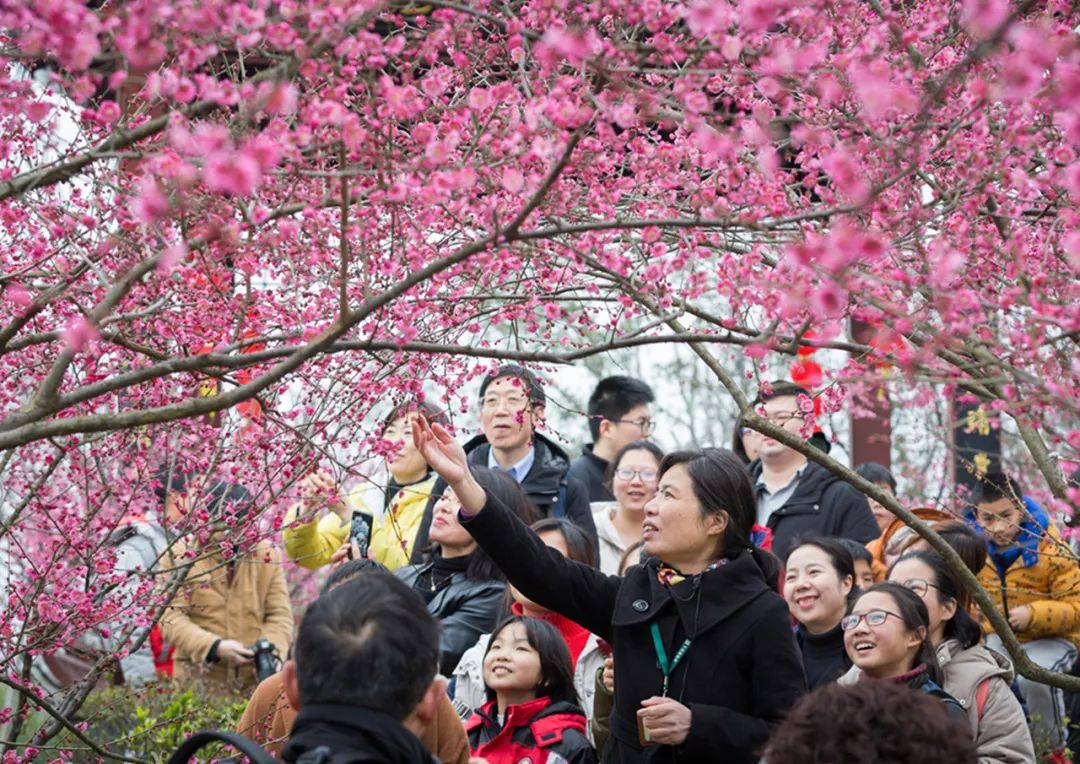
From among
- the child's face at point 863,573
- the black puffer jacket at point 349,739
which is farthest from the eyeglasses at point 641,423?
the black puffer jacket at point 349,739

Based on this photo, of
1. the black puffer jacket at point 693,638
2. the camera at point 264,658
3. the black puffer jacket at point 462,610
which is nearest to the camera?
the black puffer jacket at point 693,638

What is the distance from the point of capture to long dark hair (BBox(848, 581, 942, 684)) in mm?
4535

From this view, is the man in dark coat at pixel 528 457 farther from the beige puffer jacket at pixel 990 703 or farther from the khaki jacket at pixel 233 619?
the beige puffer jacket at pixel 990 703

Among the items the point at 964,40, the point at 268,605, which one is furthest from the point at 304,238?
the point at 268,605

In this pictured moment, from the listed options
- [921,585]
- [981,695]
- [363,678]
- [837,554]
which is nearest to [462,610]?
[837,554]

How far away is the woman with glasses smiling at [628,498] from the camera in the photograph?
6.23m

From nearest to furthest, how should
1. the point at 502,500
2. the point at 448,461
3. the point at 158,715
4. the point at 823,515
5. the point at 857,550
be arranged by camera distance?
1. the point at 448,461
2. the point at 502,500
3. the point at 857,550
4. the point at 823,515
5. the point at 158,715

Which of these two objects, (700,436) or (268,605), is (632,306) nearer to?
(268,605)

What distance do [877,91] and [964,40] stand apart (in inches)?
104

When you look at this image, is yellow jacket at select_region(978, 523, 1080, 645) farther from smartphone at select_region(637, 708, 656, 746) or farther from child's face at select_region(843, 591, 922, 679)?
smartphone at select_region(637, 708, 656, 746)

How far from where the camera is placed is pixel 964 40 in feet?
16.3

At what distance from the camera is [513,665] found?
15.0ft

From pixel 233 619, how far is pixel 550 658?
332cm

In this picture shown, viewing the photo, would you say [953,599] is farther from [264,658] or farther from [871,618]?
[264,658]
